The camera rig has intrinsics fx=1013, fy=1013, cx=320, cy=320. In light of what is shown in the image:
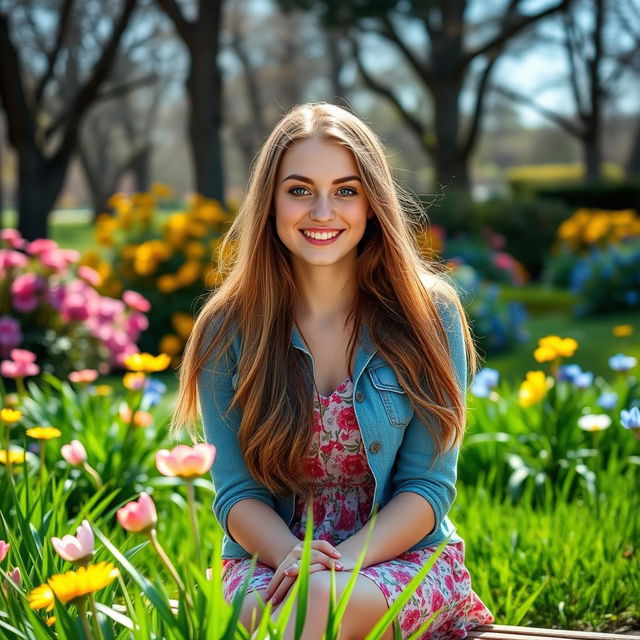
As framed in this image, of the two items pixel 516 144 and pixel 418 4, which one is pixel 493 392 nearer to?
pixel 418 4

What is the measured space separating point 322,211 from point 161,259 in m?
5.83

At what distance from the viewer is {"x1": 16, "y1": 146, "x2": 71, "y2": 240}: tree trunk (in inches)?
394

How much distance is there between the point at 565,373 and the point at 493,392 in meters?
0.38

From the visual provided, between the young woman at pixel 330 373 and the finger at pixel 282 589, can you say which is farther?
the young woman at pixel 330 373

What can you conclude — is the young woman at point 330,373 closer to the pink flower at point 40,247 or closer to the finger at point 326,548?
the finger at point 326,548

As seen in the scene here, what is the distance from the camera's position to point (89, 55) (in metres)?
23.8

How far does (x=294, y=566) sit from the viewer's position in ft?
6.30

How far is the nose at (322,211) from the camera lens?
7.61ft

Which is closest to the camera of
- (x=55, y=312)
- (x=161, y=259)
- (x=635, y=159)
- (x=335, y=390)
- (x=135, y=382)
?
(x=335, y=390)

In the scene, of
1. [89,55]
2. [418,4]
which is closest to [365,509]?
[418,4]

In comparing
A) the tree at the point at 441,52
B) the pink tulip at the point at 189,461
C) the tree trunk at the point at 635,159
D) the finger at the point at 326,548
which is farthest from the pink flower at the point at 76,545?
the tree trunk at the point at 635,159

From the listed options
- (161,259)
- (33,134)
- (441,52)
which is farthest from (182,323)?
(441,52)

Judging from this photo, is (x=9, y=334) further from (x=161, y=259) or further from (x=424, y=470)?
(x=424, y=470)

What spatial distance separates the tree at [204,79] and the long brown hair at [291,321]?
300 inches
